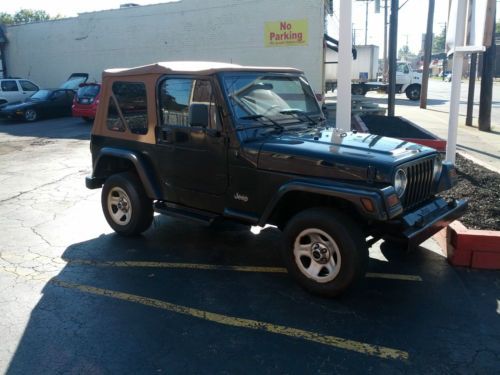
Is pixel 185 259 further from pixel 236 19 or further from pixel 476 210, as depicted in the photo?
pixel 236 19

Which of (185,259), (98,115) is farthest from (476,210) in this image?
(98,115)

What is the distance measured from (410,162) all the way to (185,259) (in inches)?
98.6

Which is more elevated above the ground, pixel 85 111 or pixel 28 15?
pixel 28 15

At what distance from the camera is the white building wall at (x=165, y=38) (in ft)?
60.3

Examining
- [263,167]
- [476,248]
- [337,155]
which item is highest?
[337,155]

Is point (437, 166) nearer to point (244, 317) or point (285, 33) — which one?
point (244, 317)

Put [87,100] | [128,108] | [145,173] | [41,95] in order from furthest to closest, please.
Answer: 1. [41,95]
2. [87,100]
3. [128,108]
4. [145,173]

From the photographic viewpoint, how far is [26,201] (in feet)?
24.8

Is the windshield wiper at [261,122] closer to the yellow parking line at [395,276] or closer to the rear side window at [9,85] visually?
the yellow parking line at [395,276]

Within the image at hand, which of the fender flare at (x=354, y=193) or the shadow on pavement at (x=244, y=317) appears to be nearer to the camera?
the shadow on pavement at (x=244, y=317)

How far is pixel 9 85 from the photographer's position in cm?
2094

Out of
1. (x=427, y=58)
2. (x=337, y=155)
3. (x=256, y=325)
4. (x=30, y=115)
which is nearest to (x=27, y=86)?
(x=30, y=115)

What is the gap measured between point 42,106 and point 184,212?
1653cm

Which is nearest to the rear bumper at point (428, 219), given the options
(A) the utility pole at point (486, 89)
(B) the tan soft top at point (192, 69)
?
(B) the tan soft top at point (192, 69)
